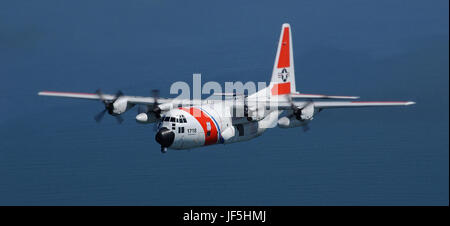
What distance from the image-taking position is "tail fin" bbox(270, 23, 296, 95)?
46656 millimetres

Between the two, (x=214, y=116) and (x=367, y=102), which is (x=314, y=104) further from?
(x=214, y=116)

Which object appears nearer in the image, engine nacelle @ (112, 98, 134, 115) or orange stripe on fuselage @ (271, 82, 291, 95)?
engine nacelle @ (112, 98, 134, 115)

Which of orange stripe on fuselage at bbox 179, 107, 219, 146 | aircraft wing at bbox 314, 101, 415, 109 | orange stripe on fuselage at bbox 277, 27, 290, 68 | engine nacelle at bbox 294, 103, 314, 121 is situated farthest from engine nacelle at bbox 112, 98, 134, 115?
aircraft wing at bbox 314, 101, 415, 109

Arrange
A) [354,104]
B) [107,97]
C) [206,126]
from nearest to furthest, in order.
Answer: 1. [206,126]
2. [354,104]
3. [107,97]

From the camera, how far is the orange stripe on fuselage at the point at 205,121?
39.4 m

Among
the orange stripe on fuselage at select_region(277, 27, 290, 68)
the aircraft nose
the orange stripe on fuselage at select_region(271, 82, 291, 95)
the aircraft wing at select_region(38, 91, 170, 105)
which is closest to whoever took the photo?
the aircraft nose

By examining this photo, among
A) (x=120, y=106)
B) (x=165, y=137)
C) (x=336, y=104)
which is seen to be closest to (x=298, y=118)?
(x=336, y=104)

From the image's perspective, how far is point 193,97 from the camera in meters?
42.8

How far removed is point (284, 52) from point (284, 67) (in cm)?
101

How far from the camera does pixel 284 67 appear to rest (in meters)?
46.9

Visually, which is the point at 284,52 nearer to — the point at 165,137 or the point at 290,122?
the point at 290,122

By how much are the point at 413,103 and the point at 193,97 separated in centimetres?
1315

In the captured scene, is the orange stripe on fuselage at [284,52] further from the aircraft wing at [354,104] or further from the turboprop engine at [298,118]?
the turboprop engine at [298,118]

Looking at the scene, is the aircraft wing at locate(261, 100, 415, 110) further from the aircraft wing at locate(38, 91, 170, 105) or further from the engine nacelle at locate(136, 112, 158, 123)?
the engine nacelle at locate(136, 112, 158, 123)
